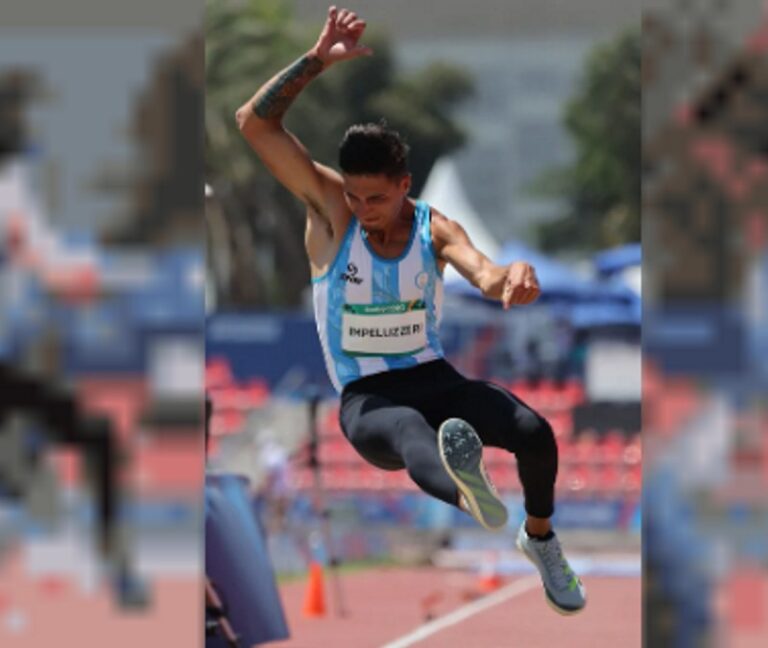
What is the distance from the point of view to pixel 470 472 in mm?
5883

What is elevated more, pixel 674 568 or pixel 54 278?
pixel 54 278

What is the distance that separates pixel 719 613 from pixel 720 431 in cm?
55

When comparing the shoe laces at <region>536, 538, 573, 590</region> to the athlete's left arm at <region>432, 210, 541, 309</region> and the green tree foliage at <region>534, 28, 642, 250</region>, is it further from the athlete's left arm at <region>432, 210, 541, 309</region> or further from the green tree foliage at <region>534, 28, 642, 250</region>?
the green tree foliage at <region>534, 28, 642, 250</region>

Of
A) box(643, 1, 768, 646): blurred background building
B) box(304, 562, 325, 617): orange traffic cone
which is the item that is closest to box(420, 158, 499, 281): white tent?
box(304, 562, 325, 617): orange traffic cone

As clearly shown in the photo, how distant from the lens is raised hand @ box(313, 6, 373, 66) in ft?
20.8

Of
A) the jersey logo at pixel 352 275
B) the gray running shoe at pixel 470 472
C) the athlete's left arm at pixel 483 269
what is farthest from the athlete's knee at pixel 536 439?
the jersey logo at pixel 352 275

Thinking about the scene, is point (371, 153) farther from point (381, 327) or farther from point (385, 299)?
point (381, 327)

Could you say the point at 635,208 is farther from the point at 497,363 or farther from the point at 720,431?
the point at 720,431

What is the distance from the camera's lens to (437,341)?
6.79 m

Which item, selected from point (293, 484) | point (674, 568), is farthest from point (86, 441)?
point (293, 484)

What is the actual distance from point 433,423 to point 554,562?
0.82 metres

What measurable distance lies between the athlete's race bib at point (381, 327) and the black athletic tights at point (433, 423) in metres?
0.12

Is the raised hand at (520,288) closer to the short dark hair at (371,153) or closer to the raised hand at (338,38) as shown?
the short dark hair at (371,153)

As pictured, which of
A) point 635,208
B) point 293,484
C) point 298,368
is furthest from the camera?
point 635,208
